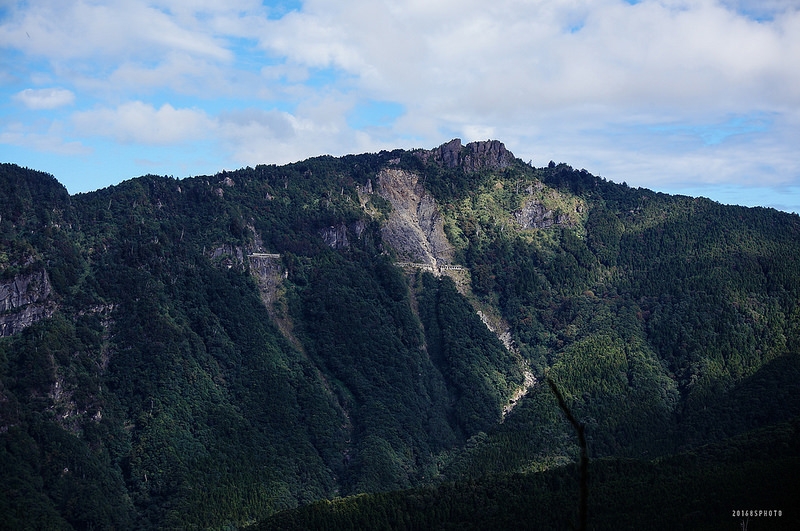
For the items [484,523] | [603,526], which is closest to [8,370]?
[484,523]

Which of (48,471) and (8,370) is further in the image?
(8,370)

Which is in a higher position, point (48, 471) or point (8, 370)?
point (8, 370)

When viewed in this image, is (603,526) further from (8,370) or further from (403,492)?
(8,370)

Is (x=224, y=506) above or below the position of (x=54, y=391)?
below

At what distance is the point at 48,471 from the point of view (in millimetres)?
180875

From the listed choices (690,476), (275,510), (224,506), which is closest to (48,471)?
(224,506)

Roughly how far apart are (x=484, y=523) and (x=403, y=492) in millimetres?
23892

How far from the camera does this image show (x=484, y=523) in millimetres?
158625

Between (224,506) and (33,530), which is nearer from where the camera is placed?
(33,530)

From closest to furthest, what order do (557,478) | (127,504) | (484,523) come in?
(484,523) → (557,478) → (127,504)

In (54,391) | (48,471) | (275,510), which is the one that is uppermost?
(54,391)

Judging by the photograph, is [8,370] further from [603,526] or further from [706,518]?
[706,518]

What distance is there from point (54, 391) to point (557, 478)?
11385 cm

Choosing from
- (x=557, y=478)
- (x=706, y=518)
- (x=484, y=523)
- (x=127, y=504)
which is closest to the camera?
(x=706, y=518)
